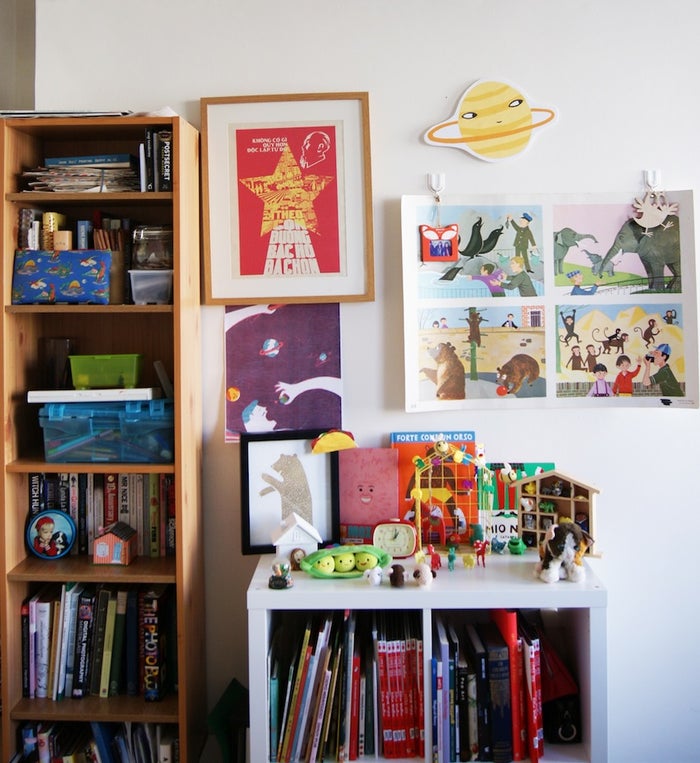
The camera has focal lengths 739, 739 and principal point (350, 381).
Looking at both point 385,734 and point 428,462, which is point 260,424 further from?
point 385,734

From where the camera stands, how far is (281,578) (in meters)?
1.61

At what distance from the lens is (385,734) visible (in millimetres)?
1642

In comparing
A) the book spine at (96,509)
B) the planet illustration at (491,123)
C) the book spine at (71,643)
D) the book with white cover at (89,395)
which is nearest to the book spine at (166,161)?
the book with white cover at (89,395)

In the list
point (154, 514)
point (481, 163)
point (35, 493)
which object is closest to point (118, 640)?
point (154, 514)

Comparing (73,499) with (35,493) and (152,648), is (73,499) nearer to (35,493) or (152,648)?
(35,493)

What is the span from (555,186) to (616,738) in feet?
4.76

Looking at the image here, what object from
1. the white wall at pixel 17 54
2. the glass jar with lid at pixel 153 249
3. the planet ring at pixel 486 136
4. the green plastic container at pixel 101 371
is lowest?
the green plastic container at pixel 101 371

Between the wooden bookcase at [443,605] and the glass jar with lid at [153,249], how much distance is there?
30.9 inches

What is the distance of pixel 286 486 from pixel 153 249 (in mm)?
673

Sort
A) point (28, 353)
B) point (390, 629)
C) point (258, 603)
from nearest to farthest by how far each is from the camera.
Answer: point (258, 603) < point (390, 629) < point (28, 353)

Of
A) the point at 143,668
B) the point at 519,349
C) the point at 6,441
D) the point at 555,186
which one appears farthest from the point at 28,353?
the point at 555,186

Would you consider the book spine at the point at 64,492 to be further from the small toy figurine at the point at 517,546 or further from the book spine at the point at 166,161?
the small toy figurine at the point at 517,546

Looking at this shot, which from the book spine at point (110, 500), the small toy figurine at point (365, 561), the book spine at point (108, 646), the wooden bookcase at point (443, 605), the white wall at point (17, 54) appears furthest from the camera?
the white wall at point (17, 54)

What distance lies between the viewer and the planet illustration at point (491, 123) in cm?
187
